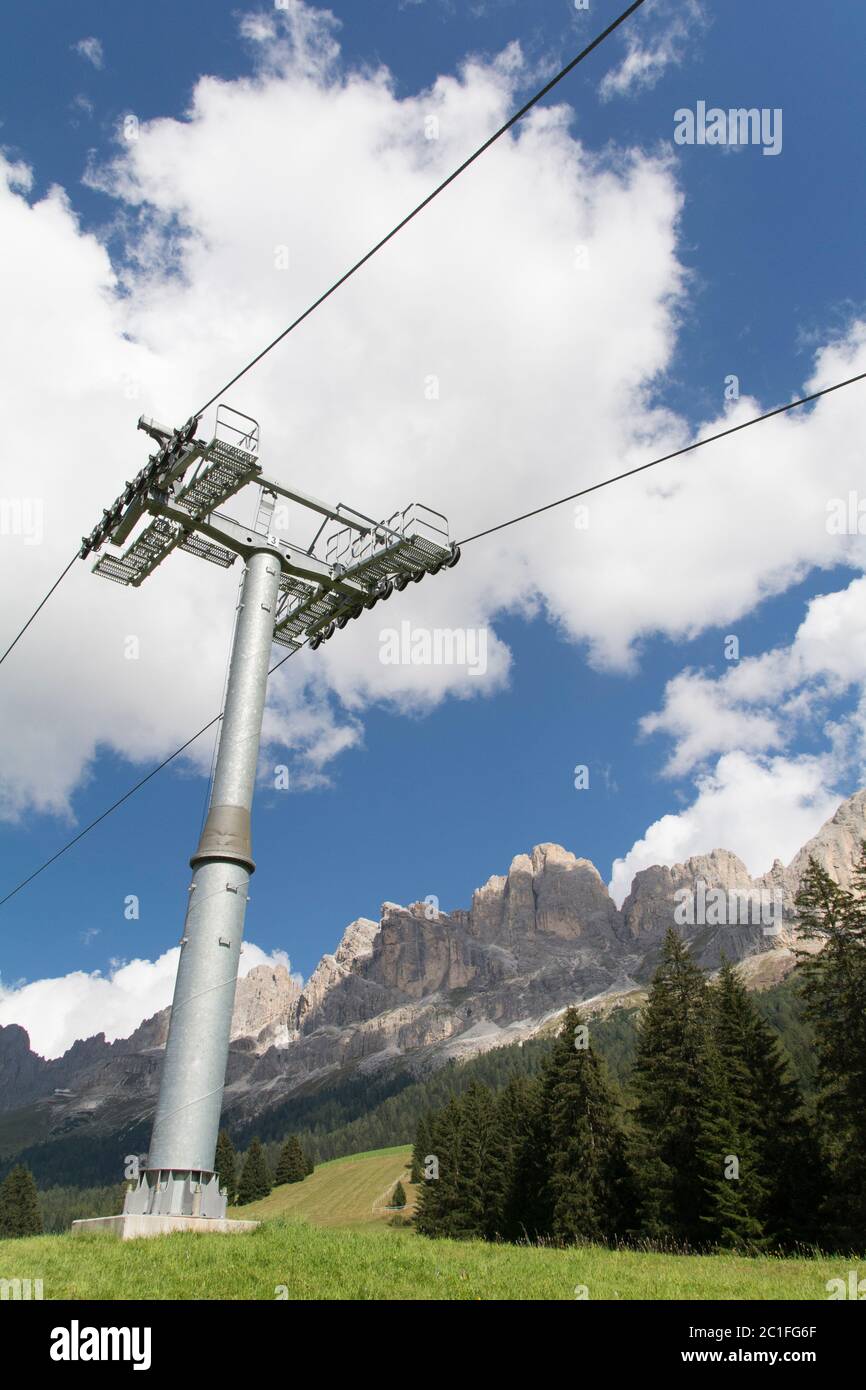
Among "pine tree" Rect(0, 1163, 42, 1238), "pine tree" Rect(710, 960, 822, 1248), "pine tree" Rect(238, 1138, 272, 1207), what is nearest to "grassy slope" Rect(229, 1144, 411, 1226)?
"pine tree" Rect(238, 1138, 272, 1207)

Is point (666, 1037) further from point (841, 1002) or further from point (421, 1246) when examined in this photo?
point (421, 1246)

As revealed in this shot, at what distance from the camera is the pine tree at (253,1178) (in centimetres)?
13625

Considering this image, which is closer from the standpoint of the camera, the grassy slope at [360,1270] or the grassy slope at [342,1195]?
the grassy slope at [360,1270]

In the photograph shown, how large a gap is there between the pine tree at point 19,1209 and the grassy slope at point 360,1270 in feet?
355

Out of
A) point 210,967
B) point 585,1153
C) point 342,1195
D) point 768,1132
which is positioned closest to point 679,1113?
point 768,1132

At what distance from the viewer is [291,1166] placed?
6909 inches

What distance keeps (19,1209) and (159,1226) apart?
111823 millimetres

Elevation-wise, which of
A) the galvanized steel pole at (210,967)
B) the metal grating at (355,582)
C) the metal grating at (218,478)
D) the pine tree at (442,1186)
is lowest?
the pine tree at (442,1186)

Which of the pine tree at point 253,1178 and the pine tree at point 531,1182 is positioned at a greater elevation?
the pine tree at point 531,1182

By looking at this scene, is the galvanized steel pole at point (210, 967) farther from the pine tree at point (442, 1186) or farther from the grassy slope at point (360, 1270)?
the pine tree at point (442, 1186)

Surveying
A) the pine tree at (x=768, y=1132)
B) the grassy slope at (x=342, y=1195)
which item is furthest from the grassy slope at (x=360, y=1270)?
the grassy slope at (x=342, y=1195)

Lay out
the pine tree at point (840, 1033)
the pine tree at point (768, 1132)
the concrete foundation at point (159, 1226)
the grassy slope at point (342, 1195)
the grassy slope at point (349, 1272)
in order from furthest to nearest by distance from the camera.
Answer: the grassy slope at point (342, 1195)
the pine tree at point (768, 1132)
the pine tree at point (840, 1033)
the concrete foundation at point (159, 1226)
the grassy slope at point (349, 1272)
